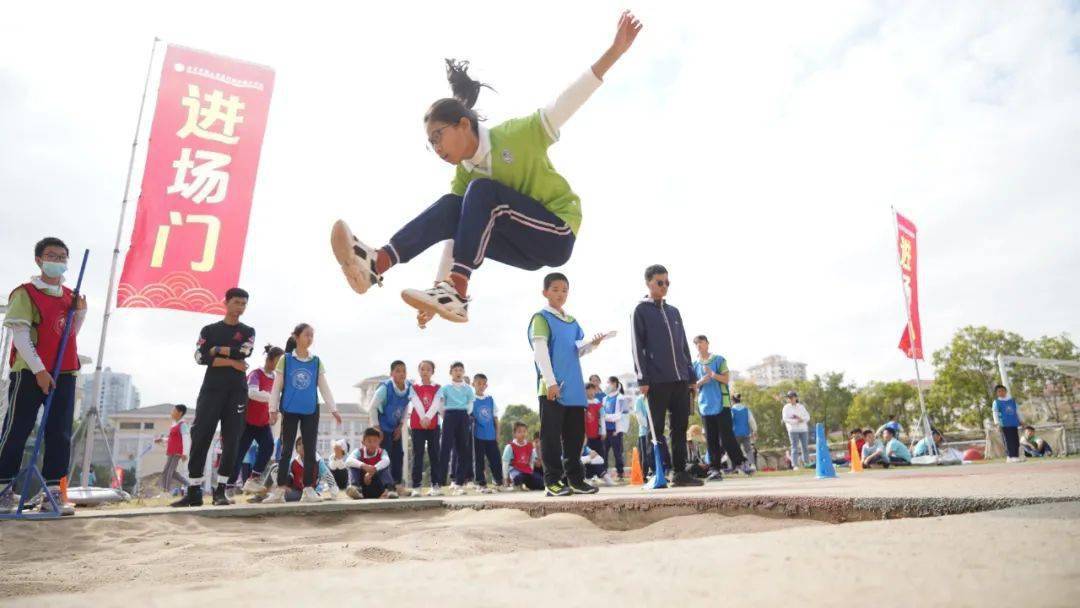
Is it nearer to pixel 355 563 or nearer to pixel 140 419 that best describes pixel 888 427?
pixel 355 563

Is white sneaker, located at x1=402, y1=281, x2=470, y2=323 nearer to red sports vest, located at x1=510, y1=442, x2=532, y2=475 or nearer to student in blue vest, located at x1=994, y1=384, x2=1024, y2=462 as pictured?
red sports vest, located at x1=510, y1=442, x2=532, y2=475

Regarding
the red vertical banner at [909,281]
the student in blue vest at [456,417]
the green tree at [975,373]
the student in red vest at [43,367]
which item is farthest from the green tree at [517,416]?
the student in red vest at [43,367]

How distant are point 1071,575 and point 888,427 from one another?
12618 millimetres

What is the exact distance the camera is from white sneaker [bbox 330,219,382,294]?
3.17m

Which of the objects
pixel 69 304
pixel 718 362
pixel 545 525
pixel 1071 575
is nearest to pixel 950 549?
pixel 1071 575

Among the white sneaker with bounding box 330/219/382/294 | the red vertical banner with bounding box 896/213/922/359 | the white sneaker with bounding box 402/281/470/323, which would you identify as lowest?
the white sneaker with bounding box 402/281/470/323

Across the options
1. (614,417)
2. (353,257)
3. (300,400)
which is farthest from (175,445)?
(353,257)

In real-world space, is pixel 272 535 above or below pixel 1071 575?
below

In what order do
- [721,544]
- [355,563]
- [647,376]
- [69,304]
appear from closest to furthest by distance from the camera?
1. [721,544]
2. [355,563]
3. [69,304]
4. [647,376]

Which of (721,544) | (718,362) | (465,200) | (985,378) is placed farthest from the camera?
(985,378)

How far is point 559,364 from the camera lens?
17.2ft

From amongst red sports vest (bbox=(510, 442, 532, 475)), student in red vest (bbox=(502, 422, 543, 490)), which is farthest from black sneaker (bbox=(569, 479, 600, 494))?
red sports vest (bbox=(510, 442, 532, 475))

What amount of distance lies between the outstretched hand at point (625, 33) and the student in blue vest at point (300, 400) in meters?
4.61

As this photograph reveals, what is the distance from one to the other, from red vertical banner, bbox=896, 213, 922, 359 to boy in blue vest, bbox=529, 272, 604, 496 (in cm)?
1271
